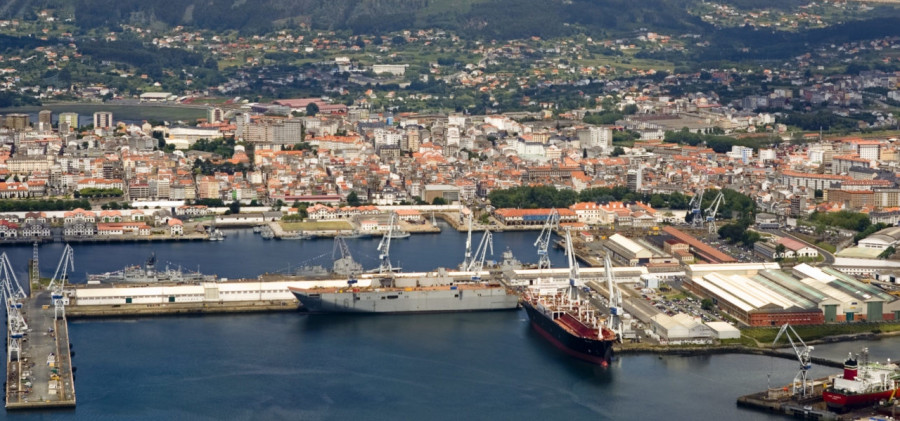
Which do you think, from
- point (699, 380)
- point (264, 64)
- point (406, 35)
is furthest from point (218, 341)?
point (406, 35)

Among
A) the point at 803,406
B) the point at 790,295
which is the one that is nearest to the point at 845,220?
the point at 790,295

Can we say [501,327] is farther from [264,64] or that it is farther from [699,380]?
[264,64]

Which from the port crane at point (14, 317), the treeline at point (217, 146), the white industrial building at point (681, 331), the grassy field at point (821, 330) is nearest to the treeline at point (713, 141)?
the treeline at point (217, 146)

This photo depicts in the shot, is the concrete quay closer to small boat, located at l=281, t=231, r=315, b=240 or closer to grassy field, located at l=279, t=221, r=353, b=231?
small boat, located at l=281, t=231, r=315, b=240

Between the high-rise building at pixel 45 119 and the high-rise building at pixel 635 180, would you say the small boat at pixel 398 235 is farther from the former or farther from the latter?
the high-rise building at pixel 45 119

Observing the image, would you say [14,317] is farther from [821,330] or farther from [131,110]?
[131,110]

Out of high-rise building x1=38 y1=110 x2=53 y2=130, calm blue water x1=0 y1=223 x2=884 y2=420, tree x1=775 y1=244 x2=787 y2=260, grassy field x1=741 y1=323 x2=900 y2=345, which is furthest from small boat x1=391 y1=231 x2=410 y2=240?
high-rise building x1=38 y1=110 x2=53 y2=130
